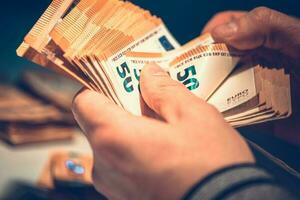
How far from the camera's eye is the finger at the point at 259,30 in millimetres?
916

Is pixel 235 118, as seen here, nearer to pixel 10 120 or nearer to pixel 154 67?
pixel 154 67

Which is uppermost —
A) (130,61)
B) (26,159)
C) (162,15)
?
(130,61)

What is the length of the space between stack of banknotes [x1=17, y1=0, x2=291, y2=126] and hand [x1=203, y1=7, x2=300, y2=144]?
0.03 metres

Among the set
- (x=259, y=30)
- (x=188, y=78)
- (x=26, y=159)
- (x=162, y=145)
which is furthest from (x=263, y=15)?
(x=26, y=159)

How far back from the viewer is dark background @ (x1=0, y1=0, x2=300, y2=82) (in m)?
1.48

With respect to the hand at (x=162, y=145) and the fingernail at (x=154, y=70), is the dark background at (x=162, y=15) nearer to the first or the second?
the fingernail at (x=154, y=70)

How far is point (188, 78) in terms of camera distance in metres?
0.86

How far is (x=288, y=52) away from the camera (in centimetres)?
97

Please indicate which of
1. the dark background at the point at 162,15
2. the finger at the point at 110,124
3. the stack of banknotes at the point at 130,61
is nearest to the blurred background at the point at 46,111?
the dark background at the point at 162,15

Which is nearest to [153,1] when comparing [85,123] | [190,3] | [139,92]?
[190,3]

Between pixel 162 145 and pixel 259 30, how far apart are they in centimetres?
46

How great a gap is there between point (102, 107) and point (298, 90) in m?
0.57

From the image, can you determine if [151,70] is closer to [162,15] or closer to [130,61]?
[130,61]

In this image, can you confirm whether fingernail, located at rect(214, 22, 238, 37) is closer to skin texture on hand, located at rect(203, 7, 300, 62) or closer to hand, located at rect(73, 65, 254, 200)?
skin texture on hand, located at rect(203, 7, 300, 62)
